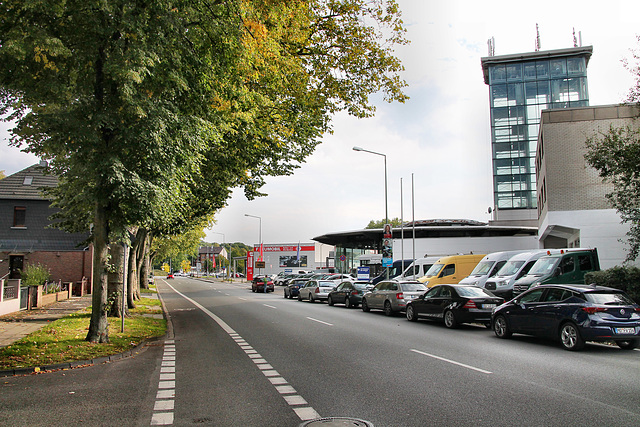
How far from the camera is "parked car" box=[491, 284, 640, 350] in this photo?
10.6 metres

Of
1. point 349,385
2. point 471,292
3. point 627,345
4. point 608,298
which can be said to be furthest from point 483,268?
point 349,385

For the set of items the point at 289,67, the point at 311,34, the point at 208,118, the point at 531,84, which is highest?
the point at 531,84

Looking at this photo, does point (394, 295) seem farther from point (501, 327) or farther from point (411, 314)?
point (501, 327)

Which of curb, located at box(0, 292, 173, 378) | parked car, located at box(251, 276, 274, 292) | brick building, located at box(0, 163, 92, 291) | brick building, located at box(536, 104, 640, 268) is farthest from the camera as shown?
parked car, located at box(251, 276, 274, 292)

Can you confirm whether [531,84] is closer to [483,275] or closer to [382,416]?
[483,275]

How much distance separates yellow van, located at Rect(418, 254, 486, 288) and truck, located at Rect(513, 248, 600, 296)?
28.3ft

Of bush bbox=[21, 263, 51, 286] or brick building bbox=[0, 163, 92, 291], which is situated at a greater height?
brick building bbox=[0, 163, 92, 291]

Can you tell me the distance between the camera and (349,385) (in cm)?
750

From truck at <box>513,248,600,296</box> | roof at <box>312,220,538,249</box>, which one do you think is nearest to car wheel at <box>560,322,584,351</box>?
truck at <box>513,248,600,296</box>

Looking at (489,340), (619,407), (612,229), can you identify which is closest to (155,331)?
(489,340)

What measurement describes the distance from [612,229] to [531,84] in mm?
52772

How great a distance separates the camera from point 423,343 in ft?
40.0

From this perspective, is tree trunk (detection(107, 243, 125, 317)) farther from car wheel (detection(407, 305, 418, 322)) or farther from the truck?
the truck

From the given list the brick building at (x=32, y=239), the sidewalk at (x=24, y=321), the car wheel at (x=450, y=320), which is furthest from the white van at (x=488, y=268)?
the brick building at (x=32, y=239)
